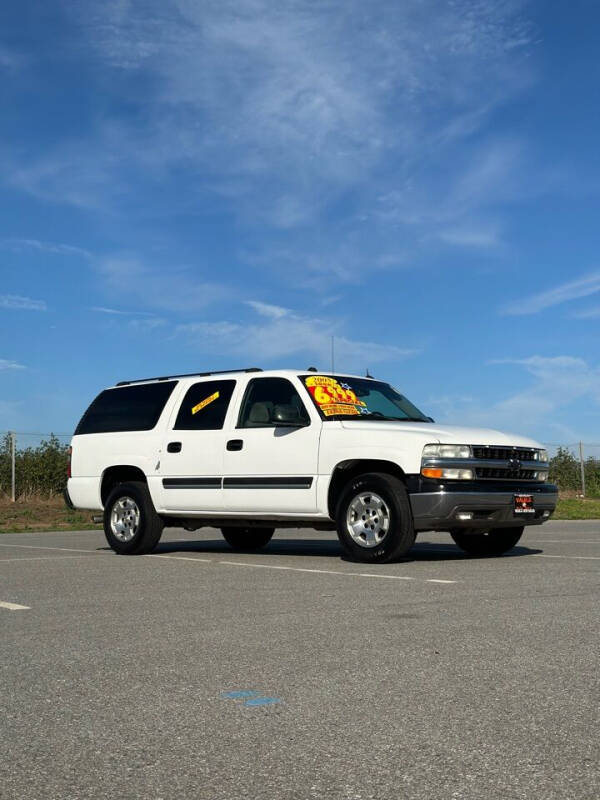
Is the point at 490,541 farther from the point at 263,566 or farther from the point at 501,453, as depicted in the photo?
the point at 263,566

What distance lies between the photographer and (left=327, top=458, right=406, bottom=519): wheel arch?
10078 millimetres

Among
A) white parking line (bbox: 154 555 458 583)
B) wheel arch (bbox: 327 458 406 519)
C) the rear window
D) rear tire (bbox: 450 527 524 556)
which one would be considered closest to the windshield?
wheel arch (bbox: 327 458 406 519)

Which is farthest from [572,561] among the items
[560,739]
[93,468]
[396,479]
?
[560,739]

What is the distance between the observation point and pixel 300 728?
148 inches

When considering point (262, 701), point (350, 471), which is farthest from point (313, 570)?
point (262, 701)

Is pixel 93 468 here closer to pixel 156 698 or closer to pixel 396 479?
pixel 396 479

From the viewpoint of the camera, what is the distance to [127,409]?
12539 mm

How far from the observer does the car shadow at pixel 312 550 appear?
11.2 m

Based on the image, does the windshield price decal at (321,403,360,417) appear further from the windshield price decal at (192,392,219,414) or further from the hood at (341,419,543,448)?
the windshield price decal at (192,392,219,414)

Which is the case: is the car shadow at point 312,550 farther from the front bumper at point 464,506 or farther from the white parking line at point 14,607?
the white parking line at point 14,607

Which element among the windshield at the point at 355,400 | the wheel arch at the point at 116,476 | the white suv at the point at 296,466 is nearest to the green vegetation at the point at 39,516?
the wheel arch at the point at 116,476

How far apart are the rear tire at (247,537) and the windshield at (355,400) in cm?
259

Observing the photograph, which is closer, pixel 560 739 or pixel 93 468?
pixel 560 739

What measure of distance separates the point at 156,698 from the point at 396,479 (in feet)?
19.2
